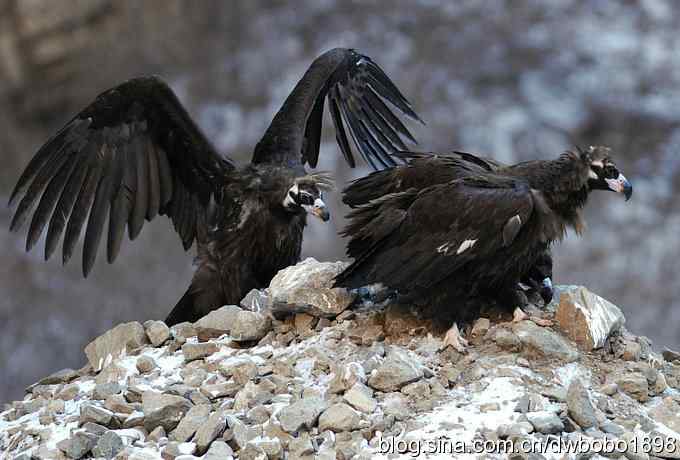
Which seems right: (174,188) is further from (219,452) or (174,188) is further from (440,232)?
(219,452)

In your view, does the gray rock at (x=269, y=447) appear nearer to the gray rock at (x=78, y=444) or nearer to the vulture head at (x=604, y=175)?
the gray rock at (x=78, y=444)

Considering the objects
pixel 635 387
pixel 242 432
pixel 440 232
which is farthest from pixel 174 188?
pixel 635 387

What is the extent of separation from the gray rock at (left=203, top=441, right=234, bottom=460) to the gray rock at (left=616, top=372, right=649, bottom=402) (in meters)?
1.79

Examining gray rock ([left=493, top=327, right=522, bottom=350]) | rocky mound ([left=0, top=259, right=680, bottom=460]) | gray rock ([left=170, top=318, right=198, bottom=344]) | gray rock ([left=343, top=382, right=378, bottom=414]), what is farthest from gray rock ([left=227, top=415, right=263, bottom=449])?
gray rock ([left=493, top=327, right=522, bottom=350])

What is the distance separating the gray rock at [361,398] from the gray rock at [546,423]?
66 centimetres

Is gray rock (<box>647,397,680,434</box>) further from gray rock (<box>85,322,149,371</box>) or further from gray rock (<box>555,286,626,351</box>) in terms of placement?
gray rock (<box>85,322,149,371</box>)

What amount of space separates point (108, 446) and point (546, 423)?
1.86 m

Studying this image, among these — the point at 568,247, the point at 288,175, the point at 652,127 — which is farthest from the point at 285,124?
the point at 652,127

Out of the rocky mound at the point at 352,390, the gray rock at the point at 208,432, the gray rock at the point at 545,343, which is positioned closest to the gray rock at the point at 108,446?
the rocky mound at the point at 352,390

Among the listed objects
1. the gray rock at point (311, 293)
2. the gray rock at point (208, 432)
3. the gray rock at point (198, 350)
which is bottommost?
the gray rock at point (208, 432)

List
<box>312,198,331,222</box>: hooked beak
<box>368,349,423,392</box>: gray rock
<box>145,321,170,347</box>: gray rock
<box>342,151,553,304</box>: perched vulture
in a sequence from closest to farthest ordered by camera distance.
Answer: <box>368,349,423,392</box>: gray rock → <box>342,151,553,304</box>: perched vulture → <box>145,321,170,347</box>: gray rock → <box>312,198,331,222</box>: hooked beak

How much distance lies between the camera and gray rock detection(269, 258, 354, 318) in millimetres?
5891

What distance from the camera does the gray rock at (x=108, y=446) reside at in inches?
201

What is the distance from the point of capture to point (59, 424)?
551 cm
